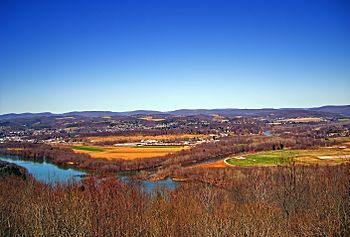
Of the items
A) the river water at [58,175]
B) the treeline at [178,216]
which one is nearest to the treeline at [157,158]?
the river water at [58,175]

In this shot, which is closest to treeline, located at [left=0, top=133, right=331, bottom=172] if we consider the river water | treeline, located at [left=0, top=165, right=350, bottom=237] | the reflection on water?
the river water

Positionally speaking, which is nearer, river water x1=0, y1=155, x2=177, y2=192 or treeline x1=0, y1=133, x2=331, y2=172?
river water x1=0, y1=155, x2=177, y2=192

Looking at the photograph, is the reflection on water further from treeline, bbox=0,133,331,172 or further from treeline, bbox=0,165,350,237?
treeline, bbox=0,165,350,237

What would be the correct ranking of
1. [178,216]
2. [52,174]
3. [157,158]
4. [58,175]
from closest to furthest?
[178,216]
[58,175]
[52,174]
[157,158]

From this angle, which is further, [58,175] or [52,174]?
[52,174]

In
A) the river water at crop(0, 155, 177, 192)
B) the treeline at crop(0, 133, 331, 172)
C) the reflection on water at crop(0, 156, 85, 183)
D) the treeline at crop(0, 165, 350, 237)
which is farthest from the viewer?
the treeline at crop(0, 133, 331, 172)

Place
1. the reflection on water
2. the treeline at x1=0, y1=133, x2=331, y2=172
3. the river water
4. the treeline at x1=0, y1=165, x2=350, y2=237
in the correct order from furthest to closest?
the treeline at x1=0, y1=133, x2=331, y2=172
the reflection on water
the river water
the treeline at x1=0, y1=165, x2=350, y2=237

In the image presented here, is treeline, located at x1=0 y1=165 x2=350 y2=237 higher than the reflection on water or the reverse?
higher

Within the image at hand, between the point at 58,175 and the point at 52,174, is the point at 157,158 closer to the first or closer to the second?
the point at 52,174

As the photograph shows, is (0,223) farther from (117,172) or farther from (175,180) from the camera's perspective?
(117,172)

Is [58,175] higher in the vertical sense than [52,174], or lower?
higher

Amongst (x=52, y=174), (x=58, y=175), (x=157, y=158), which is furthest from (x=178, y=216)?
(x=157, y=158)
